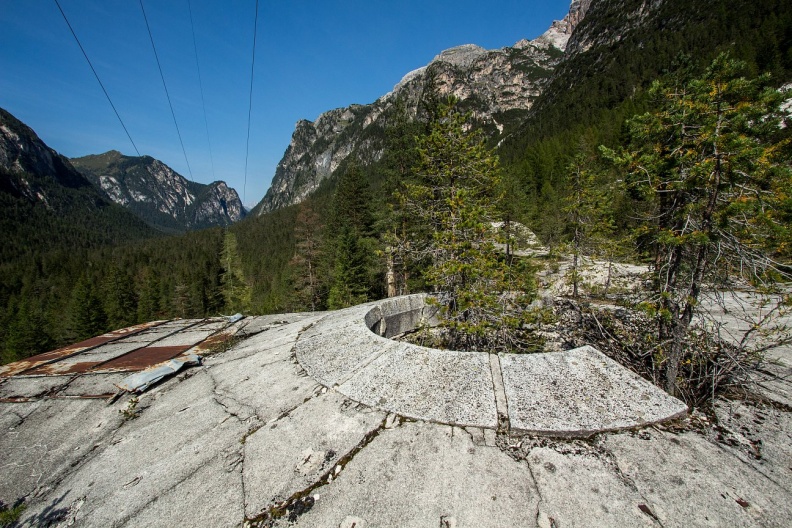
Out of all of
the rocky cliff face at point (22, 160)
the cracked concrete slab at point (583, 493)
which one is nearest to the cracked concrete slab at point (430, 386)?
the cracked concrete slab at point (583, 493)

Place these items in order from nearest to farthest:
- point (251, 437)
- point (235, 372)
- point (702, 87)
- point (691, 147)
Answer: point (251, 437) < point (702, 87) < point (691, 147) < point (235, 372)

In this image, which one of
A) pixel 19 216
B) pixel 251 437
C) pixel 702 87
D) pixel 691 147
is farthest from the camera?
pixel 19 216

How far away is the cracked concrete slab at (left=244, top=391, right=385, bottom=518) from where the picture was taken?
203 cm

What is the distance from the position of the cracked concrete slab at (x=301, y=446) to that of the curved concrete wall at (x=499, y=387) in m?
0.19

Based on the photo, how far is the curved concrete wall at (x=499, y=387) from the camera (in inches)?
91.2

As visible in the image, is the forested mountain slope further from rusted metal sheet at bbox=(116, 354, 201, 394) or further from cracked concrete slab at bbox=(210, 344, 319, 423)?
rusted metal sheet at bbox=(116, 354, 201, 394)

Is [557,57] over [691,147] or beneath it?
over

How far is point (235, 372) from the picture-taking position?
3744 millimetres

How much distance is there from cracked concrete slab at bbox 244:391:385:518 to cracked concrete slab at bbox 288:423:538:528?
157mm

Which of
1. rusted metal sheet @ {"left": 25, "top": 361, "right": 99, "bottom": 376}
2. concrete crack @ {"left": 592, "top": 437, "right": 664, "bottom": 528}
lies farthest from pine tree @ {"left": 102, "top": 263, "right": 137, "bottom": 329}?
concrete crack @ {"left": 592, "top": 437, "right": 664, "bottom": 528}

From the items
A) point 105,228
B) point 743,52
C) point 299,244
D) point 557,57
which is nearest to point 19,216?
point 105,228

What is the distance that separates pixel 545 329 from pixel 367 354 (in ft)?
12.0

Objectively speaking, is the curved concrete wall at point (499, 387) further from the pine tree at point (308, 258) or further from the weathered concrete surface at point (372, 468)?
the pine tree at point (308, 258)

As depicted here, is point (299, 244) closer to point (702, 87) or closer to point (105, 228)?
point (702, 87)
